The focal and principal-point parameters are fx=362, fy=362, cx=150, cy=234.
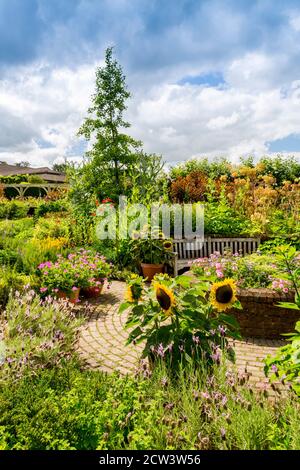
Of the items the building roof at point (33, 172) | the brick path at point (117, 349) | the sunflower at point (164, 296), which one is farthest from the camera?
the building roof at point (33, 172)

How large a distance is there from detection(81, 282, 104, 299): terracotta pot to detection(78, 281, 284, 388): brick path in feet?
2.05

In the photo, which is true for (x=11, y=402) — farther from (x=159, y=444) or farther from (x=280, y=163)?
(x=280, y=163)

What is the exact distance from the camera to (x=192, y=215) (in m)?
8.27

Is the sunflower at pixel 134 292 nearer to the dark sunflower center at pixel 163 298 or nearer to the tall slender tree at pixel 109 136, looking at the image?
the dark sunflower center at pixel 163 298

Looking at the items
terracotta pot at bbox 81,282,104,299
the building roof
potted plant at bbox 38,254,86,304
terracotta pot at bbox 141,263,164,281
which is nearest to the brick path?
potted plant at bbox 38,254,86,304

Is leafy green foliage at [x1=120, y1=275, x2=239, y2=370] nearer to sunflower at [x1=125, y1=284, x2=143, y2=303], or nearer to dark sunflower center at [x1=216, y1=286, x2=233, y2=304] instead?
sunflower at [x1=125, y1=284, x2=143, y2=303]

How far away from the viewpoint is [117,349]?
163 inches

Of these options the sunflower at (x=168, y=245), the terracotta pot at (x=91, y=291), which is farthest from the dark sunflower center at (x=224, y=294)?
the sunflower at (x=168, y=245)

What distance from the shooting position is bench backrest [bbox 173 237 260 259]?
26.0ft

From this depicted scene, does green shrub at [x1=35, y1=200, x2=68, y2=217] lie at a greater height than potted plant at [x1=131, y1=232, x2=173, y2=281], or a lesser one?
greater

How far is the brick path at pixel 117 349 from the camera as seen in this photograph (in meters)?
3.65

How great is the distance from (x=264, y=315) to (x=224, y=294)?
1939 millimetres

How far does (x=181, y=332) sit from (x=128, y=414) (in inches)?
35.3

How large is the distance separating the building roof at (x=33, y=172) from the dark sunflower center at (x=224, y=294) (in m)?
41.6
